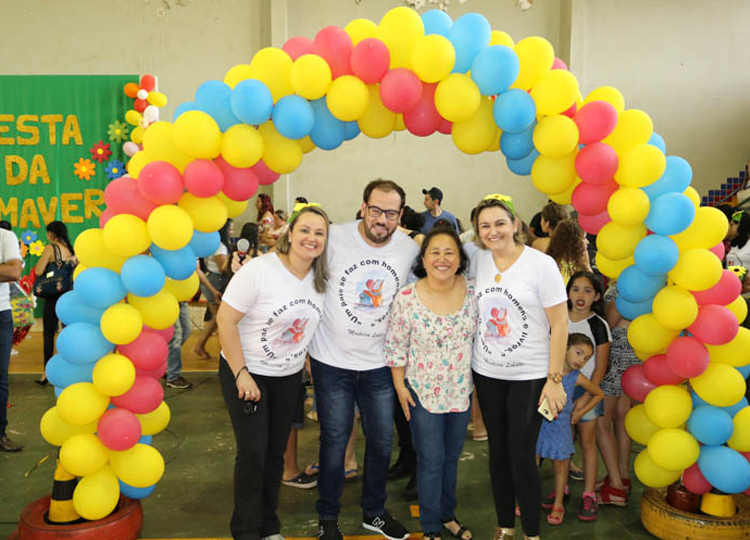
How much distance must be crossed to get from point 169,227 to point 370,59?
121cm

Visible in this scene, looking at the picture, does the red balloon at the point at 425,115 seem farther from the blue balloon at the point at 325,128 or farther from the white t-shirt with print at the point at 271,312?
the white t-shirt with print at the point at 271,312

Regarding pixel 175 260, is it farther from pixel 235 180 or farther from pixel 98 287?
pixel 235 180

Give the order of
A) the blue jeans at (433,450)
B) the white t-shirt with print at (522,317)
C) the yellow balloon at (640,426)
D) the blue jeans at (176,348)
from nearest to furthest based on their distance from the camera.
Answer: the white t-shirt with print at (522,317) → the blue jeans at (433,450) → the yellow balloon at (640,426) → the blue jeans at (176,348)

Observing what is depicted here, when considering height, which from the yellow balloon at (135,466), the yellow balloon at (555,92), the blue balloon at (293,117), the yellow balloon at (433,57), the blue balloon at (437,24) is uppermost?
the blue balloon at (437,24)

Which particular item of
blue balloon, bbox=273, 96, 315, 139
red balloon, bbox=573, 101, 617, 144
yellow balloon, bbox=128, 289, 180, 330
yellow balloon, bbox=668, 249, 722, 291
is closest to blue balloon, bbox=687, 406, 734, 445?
yellow balloon, bbox=668, 249, 722, 291

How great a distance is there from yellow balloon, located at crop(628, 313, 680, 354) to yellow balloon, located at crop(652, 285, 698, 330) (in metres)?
0.07

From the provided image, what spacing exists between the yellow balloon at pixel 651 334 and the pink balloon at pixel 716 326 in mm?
143

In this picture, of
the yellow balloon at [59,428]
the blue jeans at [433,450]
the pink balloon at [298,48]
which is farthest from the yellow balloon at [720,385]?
the yellow balloon at [59,428]

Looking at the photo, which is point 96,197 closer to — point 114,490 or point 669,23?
point 114,490

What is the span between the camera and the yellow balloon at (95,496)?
3.14m

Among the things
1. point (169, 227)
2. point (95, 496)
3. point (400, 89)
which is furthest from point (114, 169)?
point (400, 89)

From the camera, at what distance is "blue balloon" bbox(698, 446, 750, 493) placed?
3148 millimetres

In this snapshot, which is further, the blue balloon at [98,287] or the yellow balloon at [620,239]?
the yellow balloon at [620,239]

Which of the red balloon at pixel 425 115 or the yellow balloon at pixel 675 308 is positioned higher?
the red balloon at pixel 425 115
